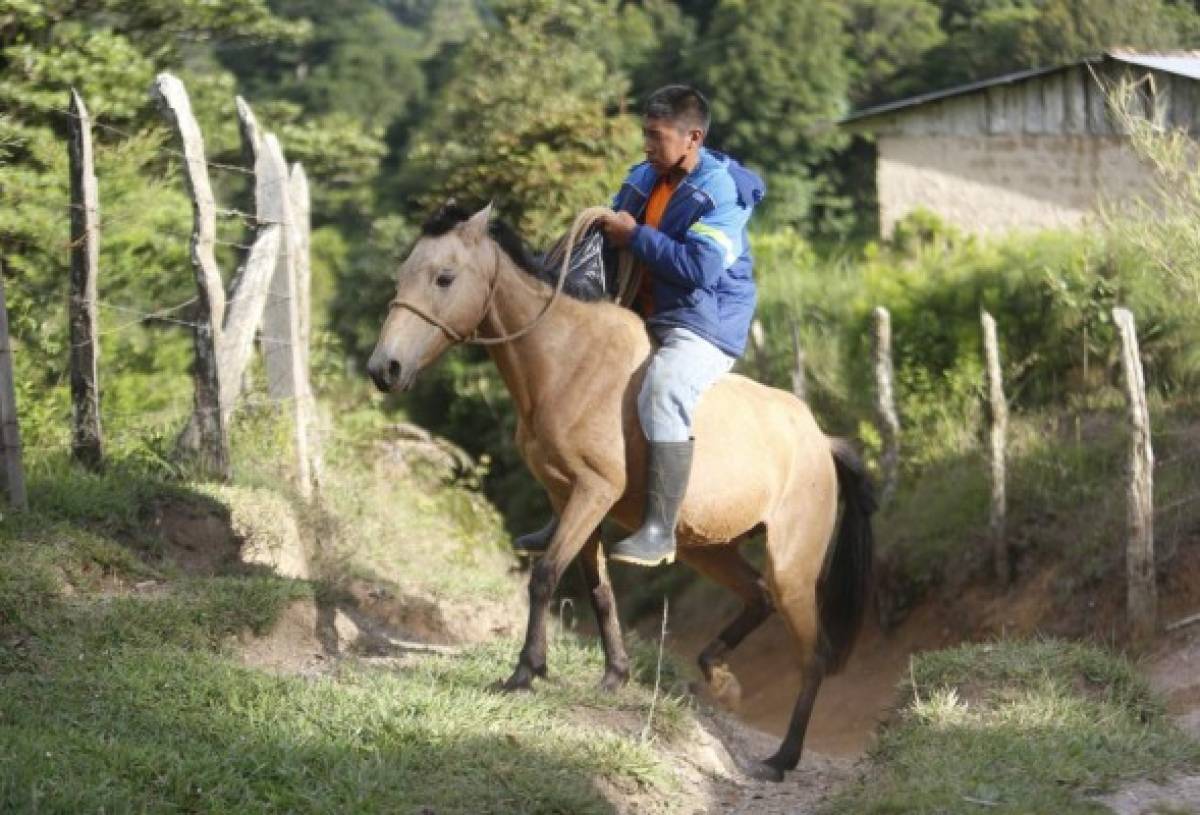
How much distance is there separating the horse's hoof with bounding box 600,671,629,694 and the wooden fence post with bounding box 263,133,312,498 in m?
4.68

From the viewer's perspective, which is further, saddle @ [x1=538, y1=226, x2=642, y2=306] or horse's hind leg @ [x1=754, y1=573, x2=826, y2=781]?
horse's hind leg @ [x1=754, y1=573, x2=826, y2=781]

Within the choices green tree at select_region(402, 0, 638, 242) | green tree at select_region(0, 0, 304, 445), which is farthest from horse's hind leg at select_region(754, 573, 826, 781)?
green tree at select_region(402, 0, 638, 242)

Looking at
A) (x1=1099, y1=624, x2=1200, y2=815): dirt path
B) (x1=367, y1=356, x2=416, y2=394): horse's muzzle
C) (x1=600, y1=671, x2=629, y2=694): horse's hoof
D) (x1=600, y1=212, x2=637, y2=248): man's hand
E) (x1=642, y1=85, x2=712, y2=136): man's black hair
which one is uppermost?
(x1=642, y1=85, x2=712, y2=136): man's black hair

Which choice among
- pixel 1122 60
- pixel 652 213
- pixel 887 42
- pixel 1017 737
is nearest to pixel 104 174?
pixel 652 213

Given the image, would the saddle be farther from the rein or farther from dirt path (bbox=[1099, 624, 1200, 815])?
dirt path (bbox=[1099, 624, 1200, 815])

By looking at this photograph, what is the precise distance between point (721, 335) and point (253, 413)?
5.43 m

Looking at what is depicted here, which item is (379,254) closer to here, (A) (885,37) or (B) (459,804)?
(A) (885,37)

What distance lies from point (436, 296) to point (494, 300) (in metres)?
0.36

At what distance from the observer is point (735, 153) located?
101 ft

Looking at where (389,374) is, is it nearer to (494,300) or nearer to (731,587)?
(494,300)

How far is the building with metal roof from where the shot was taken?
19.3 m

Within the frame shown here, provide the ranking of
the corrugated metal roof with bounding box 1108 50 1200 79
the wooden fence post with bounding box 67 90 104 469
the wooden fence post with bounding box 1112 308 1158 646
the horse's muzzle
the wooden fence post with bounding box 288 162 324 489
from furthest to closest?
the corrugated metal roof with bounding box 1108 50 1200 79 < the wooden fence post with bounding box 288 162 324 489 < the wooden fence post with bounding box 1112 308 1158 646 < the wooden fence post with bounding box 67 90 104 469 < the horse's muzzle

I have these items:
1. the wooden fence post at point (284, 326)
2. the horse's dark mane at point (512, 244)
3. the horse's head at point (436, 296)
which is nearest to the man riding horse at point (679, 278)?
the horse's dark mane at point (512, 244)

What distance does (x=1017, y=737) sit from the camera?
22.6 feet
